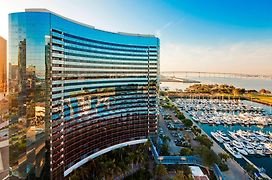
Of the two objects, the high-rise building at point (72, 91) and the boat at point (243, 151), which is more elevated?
the high-rise building at point (72, 91)

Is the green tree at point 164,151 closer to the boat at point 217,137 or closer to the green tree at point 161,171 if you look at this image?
the green tree at point 161,171

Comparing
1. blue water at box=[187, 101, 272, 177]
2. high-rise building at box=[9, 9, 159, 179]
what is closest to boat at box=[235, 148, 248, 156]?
blue water at box=[187, 101, 272, 177]

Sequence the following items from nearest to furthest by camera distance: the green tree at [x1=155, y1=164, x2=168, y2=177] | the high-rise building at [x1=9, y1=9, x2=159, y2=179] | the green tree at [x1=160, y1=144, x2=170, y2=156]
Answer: the high-rise building at [x1=9, y1=9, x2=159, y2=179]
the green tree at [x1=155, y1=164, x2=168, y2=177]
the green tree at [x1=160, y1=144, x2=170, y2=156]

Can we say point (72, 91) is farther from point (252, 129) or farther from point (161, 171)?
point (252, 129)

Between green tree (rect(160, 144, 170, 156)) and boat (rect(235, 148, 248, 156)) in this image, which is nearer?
green tree (rect(160, 144, 170, 156))

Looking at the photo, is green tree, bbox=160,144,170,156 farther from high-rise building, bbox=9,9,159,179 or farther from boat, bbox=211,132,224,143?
boat, bbox=211,132,224,143

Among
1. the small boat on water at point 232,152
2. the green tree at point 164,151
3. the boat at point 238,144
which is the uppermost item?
the green tree at point 164,151

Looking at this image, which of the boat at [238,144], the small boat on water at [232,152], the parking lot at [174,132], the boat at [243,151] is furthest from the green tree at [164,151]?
the boat at [238,144]

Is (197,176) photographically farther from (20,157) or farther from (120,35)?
(120,35)

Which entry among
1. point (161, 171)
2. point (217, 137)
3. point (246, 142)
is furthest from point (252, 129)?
point (161, 171)
